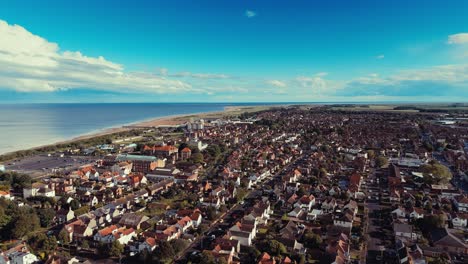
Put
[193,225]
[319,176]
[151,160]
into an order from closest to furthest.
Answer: [193,225]
[319,176]
[151,160]

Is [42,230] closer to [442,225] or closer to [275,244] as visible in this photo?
[275,244]

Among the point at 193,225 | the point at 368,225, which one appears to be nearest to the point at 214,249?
the point at 193,225

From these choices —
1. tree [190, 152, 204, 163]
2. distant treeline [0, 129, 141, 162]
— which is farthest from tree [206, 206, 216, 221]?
distant treeline [0, 129, 141, 162]

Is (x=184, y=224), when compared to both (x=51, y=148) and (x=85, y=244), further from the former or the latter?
(x=51, y=148)

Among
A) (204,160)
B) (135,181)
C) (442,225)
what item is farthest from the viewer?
(204,160)

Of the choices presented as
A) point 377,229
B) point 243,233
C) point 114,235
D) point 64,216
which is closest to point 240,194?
point 243,233

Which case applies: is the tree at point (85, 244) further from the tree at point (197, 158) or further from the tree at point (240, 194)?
the tree at point (197, 158)

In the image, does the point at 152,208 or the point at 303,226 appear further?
the point at 152,208
